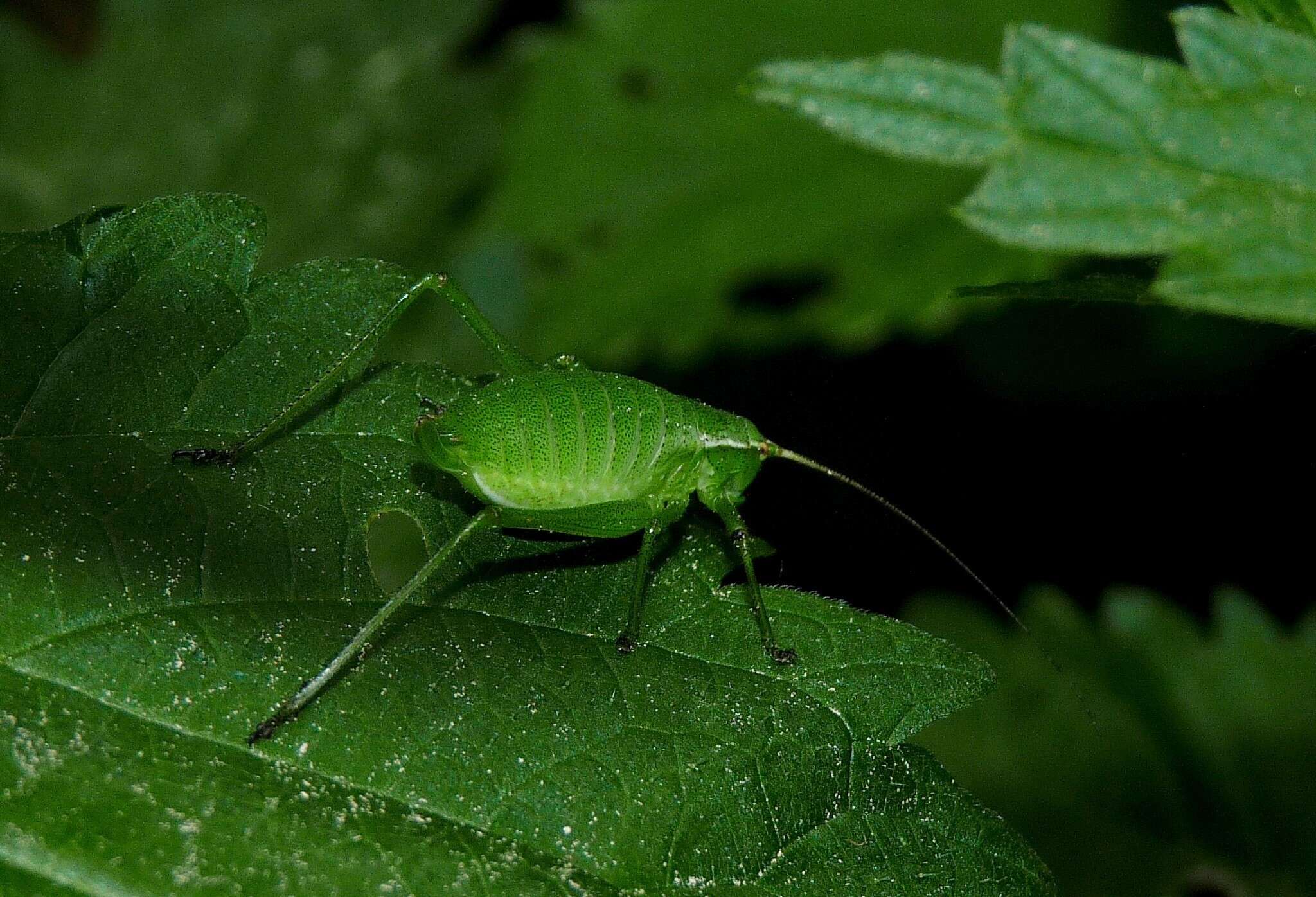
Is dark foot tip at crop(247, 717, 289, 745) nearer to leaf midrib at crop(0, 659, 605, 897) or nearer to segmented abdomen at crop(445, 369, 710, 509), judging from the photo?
leaf midrib at crop(0, 659, 605, 897)

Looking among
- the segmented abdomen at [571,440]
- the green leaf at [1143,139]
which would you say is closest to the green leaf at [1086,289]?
the green leaf at [1143,139]

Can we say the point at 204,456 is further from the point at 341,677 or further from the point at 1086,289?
the point at 1086,289

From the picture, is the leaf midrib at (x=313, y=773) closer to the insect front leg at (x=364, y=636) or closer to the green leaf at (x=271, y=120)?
the insect front leg at (x=364, y=636)

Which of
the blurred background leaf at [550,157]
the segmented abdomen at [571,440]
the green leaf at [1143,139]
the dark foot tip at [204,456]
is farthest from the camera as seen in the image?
the blurred background leaf at [550,157]

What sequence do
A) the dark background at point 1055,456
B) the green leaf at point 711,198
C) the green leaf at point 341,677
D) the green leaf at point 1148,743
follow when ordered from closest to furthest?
the green leaf at point 341,677 < the green leaf at point 1148,743 < the dark background at point 1055,456 < the green leaf at point 711,198

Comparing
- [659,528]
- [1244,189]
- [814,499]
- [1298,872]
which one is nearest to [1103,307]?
[814,499]

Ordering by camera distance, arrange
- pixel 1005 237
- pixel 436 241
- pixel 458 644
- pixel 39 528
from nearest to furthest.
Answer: pixel 1005 237, pixel 39 528, pixel 458 644, pixel 436 241

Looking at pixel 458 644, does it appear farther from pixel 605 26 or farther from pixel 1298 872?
pixel 605 26

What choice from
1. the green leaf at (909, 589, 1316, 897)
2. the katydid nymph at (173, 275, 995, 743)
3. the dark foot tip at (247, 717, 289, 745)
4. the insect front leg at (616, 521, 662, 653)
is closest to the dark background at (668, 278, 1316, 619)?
the green leaf at (909, 589, 1316, 897)
